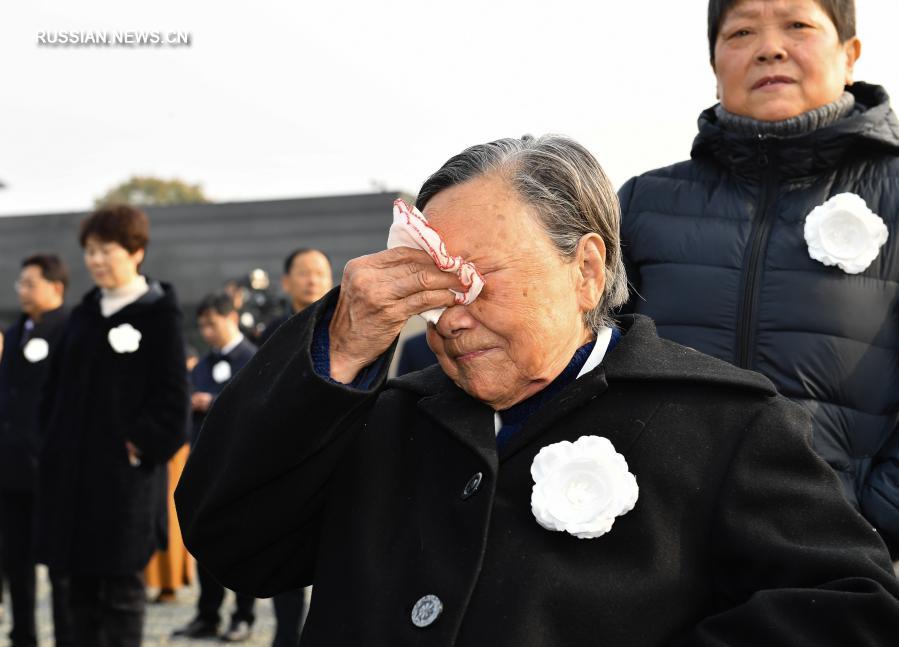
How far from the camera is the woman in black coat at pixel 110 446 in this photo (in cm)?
530

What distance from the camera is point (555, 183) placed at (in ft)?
7.68

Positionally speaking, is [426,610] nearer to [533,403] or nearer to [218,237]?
[533,403]

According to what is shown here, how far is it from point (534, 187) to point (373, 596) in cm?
85

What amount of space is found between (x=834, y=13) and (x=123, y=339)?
3.64 meters

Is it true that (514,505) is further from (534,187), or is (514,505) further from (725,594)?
(534,187)

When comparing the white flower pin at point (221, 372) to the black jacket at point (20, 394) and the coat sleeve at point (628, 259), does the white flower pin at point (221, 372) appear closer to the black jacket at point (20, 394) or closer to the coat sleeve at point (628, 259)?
the black jacket at point (20, 394)

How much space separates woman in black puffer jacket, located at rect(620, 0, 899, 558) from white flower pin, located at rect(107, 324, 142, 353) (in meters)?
3.09

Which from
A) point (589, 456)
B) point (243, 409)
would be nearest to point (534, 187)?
point (589, 456)

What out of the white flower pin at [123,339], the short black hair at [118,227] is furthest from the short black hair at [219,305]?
the white flower pin at [123,339]

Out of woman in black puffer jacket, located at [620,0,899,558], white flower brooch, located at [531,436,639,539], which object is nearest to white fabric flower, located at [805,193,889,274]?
woman in black puffer jacket, located at [620,0,899,558]

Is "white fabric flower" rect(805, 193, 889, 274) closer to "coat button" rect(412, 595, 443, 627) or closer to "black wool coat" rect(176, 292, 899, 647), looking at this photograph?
"black wool coat" rect(176, 292, 899, 647)

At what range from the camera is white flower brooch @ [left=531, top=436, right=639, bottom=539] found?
206cm

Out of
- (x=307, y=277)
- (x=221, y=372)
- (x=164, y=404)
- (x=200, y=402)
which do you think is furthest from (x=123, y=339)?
(x=221, y=372)

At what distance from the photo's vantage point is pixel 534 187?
7.57ft
